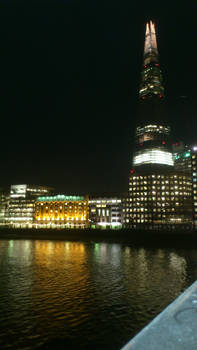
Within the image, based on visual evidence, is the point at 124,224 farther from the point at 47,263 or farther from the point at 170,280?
the point at 170,280

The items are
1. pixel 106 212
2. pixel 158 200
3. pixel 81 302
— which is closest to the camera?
pixel 81 302

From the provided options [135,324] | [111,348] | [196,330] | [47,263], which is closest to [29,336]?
[111,348]

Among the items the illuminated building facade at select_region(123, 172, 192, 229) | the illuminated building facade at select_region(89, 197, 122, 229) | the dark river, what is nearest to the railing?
the dark river

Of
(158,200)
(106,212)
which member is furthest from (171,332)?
(106,212)

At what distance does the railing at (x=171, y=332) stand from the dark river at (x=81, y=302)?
5663 mm

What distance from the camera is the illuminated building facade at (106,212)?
620ft

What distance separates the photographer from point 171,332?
11531 millimetres

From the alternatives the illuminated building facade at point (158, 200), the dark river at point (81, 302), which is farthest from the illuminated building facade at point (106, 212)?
the dark river at point (81, 302)

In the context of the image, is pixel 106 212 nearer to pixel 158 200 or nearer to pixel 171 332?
pixel 158 200

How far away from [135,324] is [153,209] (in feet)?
524

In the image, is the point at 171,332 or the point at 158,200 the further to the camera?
the point at 158,200

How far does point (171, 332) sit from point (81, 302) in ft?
53.0

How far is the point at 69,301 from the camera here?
26422 mm

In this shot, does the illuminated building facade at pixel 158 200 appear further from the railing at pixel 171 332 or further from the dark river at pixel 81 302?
the railing at pixel 171 332
